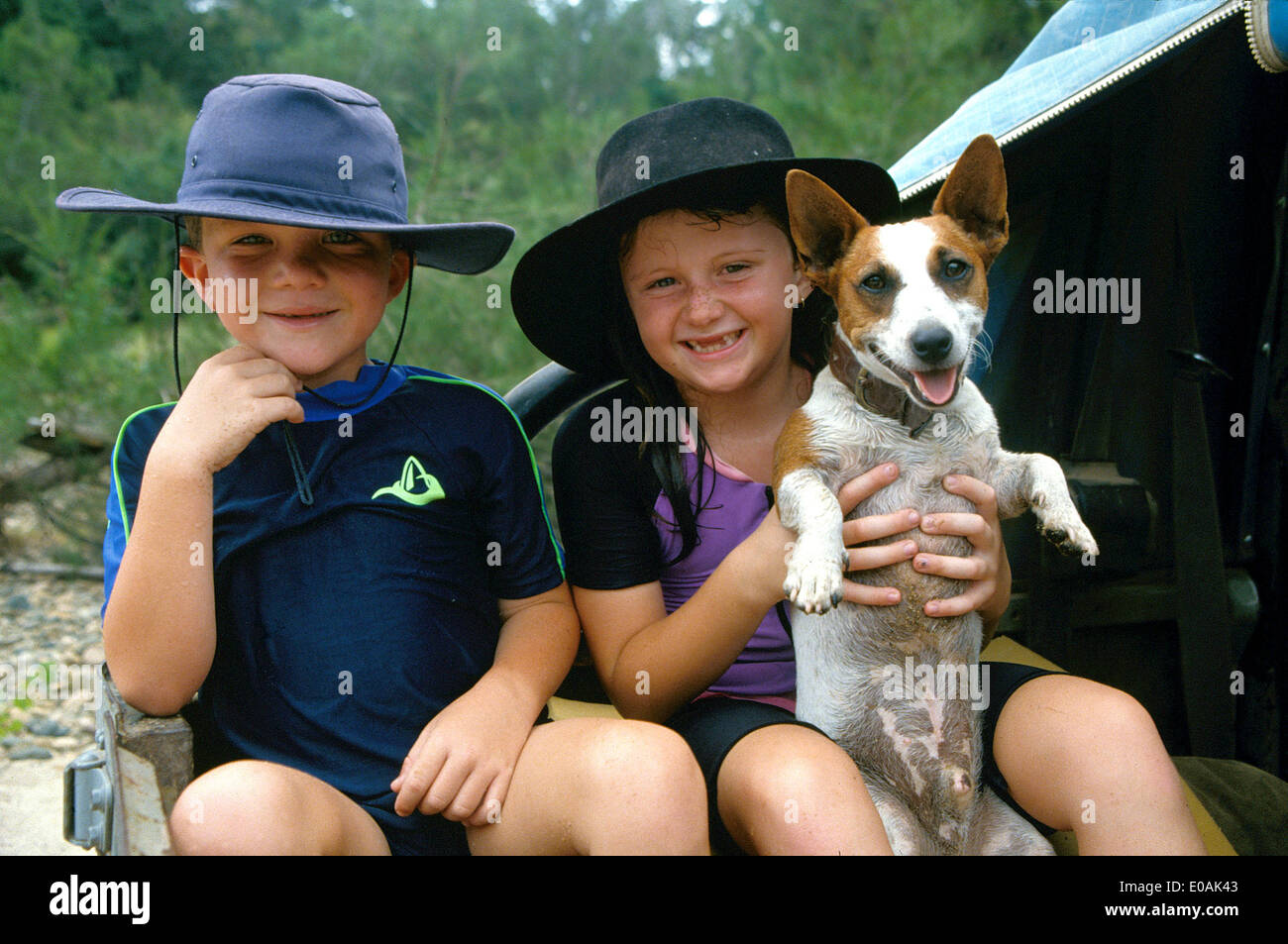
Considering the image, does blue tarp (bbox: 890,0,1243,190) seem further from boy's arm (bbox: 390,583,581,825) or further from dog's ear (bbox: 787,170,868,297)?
boy's arm (bbox: 390,583,581,825)

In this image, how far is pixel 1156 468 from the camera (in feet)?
7.55

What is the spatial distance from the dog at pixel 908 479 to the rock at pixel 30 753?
332 cm

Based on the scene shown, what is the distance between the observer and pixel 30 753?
380 cm

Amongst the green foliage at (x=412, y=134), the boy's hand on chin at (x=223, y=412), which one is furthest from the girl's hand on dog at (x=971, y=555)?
the green foliage at (x=412, y=134)

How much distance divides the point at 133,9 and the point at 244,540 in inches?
382

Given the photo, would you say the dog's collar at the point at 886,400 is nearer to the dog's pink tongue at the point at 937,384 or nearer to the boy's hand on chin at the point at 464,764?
the dog's pink tongue at the point at 937,384

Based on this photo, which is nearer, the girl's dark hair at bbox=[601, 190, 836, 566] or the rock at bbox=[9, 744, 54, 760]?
the girl's dark hair at bbox=[601, 190, 836, 566]

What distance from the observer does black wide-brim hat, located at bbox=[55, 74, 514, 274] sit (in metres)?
1.53

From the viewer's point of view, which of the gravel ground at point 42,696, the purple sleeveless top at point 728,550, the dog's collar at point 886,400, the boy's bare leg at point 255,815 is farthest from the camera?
the gravel ground at point 42,696

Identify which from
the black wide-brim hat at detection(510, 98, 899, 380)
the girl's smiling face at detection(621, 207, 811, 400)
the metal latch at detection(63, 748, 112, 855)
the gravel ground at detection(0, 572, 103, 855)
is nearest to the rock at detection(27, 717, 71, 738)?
the gravel ground at detection(0, 572, 103, 855)

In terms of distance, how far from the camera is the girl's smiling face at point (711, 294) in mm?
1800

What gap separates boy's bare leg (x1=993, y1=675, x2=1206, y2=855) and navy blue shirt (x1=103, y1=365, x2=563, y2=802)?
0.87 meters

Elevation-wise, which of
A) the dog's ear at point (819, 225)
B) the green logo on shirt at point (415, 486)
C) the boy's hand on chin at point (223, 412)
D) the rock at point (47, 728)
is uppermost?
the dog's ear at point (819, 225)

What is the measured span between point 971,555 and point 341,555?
1073 millimetres
